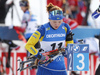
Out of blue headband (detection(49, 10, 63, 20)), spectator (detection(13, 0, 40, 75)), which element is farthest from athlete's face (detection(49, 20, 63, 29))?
spectator (detection(13, 0, 40, 75))

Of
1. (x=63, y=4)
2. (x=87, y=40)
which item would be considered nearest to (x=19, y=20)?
(x=63, y=4)

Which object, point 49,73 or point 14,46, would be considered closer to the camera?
point 49,73

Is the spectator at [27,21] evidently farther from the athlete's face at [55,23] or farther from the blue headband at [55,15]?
the athlete's face at [55,23]

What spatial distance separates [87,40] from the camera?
895cm

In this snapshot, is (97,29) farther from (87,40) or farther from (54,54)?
(54,54)

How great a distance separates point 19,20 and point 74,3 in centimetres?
244

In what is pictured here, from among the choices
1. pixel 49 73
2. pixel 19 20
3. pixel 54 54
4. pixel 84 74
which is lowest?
pixel 84 74

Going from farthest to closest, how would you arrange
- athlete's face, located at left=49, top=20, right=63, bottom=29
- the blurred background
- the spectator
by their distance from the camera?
the blurred background → the spectator → athlete's face, located at left=49, top=20, right=63, bottom=29

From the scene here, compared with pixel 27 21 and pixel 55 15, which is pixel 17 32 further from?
pixel 55 15

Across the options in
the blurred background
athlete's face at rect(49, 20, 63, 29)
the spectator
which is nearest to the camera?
athlete's face at rect(49, 20, 63, 29)

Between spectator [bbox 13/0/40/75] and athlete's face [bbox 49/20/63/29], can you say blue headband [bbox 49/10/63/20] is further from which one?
spectator [bbox 13/0/40/75]

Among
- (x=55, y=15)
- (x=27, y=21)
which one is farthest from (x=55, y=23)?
(x=27, y=21)

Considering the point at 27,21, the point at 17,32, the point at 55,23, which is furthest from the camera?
the point at 17,32

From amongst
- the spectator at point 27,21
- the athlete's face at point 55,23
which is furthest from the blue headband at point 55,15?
the spectator at point 27,21
